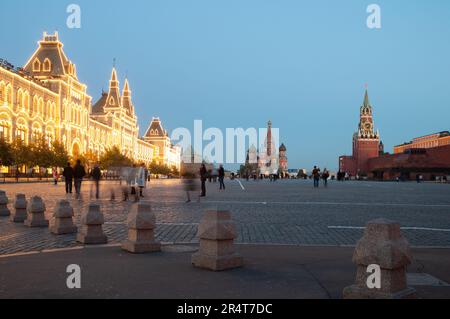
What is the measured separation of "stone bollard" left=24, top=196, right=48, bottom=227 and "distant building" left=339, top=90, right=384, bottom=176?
529 feet

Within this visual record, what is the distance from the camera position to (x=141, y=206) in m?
7.52

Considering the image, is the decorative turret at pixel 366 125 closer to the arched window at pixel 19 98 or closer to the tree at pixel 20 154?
the arched window at pixel 19 98

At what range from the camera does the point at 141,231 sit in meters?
7.47

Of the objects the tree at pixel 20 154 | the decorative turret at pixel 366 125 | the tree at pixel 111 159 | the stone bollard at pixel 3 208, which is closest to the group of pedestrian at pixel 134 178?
the stone bollard at pixel 3 208

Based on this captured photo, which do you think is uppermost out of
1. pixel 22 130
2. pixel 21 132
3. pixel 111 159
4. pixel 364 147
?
pixel 364 147

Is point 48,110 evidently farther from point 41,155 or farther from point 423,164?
point 423,164

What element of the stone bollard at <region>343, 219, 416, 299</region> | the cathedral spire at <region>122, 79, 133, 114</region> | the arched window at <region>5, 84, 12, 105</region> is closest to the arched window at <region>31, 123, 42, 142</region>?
the arched window at <region>5, 84, 12, 105</region>

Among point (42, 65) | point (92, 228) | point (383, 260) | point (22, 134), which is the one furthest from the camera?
point (42, 65)

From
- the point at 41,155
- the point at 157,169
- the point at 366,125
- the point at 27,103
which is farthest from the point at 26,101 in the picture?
the point at 366,125

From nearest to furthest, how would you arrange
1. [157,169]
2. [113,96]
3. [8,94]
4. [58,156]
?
[8,94] → [58,156] → [113,96] → [157,169]

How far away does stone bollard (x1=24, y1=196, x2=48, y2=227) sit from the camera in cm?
1109

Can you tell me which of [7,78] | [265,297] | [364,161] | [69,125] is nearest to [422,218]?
[265,297]

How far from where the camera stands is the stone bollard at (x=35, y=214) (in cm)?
1109

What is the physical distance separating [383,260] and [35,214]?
896 cm
